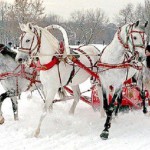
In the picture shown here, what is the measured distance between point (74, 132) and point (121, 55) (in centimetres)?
192

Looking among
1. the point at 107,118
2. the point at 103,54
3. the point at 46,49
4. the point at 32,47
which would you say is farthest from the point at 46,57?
the point at 107,118

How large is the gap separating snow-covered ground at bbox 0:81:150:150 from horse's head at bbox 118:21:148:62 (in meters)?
1.67

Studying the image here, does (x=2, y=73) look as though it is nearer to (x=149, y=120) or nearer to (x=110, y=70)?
(x=110, y=70)

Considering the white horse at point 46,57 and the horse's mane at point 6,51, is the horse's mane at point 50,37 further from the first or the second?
the horse's mane at point 6,51

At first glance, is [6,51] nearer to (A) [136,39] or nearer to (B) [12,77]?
(B) [12,77]

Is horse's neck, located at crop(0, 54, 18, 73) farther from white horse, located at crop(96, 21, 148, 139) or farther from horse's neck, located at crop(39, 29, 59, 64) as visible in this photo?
white horse, located at crop(96, 21, 148, 139)

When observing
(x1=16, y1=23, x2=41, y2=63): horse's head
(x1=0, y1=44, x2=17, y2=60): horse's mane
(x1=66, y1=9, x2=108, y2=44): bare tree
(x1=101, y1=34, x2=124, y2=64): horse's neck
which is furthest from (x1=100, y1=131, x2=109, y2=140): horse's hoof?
(x1=66, y1=9, x2=108, y2=44): bare tree

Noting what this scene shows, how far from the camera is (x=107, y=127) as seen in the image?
24.4 feet

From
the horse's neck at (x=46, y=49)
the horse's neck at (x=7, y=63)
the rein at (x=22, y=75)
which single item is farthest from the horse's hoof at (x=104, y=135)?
the horse's neck at (x=7, y=63)

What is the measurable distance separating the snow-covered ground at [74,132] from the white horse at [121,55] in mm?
438

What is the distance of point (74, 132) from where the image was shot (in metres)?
7.57

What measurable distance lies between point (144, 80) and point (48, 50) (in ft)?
10.6

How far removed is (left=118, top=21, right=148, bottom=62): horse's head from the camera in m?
6.69

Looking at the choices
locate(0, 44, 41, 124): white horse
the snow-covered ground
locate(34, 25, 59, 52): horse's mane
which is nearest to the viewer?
the snow-covered ground
